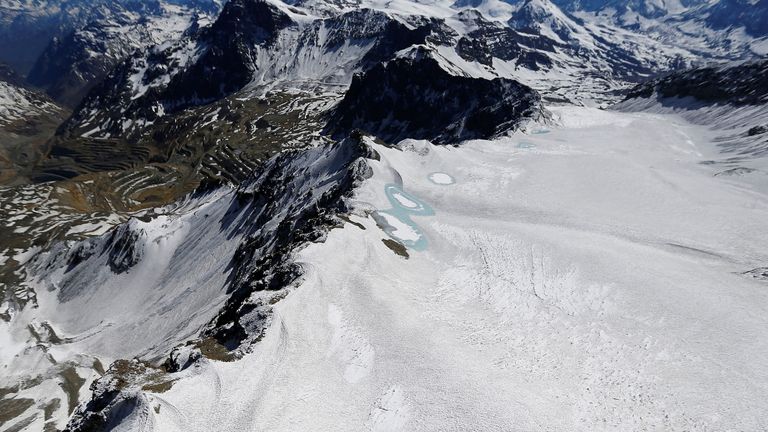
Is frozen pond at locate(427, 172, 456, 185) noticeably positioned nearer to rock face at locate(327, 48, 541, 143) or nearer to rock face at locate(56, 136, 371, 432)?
rock face at locate(56, 136, 371, 432)

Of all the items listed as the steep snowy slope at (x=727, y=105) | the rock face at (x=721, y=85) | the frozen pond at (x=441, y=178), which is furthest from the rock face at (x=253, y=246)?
the rock face at (x=721, y=85)

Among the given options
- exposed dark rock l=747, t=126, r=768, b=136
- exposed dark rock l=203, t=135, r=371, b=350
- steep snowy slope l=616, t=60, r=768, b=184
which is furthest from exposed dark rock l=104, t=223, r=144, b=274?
exposed dark rock l=747, t=126, r=768, b=136

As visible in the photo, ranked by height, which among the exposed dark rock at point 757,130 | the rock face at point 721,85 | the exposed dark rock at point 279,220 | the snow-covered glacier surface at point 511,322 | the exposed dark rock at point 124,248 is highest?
the rock face at point 721,85

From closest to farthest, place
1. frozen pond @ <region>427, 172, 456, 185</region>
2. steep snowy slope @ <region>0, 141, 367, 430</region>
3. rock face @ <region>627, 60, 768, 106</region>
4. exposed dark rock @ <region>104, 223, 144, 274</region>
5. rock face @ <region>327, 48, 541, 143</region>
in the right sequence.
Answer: steep snowy slope @ <region>0, 141, 367, 430</region> → frozen pond @ <region>427, 172, 456, 185</region> → exposed dark rock @ <region>104, 223, 144, 274</region> → rock face @ <region>327, 48, 541, 143</region> → rock face @ <region>627, 60, 768, 106</region>

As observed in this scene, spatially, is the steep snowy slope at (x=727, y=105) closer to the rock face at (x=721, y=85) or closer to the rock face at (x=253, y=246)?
the rock face at (x=721, y=85)

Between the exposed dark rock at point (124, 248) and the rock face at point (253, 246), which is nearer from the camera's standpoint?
the rock face at point (253, 246)

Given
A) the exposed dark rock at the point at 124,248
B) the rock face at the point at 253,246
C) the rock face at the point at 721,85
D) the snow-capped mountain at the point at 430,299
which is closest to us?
the rock face at the point at 253,246

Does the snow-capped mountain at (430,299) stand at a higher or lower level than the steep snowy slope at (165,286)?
higher

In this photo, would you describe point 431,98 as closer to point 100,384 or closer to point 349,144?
point 349,144

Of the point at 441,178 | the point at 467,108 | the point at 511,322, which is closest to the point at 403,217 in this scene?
the point at 441,178
